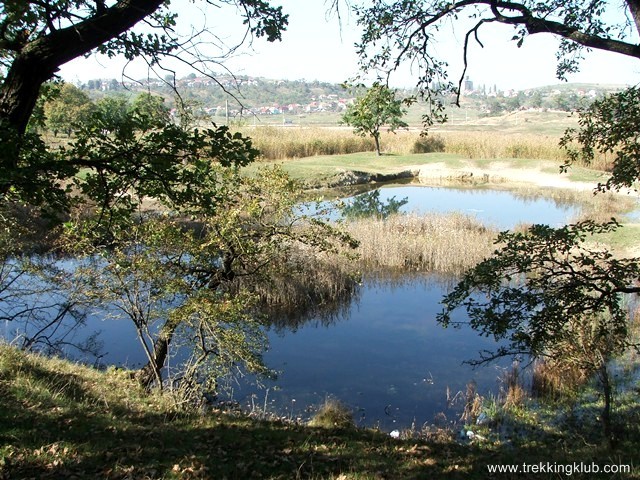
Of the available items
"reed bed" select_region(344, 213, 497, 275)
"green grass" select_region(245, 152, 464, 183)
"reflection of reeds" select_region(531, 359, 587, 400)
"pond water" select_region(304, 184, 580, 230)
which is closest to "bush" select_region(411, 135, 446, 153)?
"green grass" select_region(245, 152, 464, 183)

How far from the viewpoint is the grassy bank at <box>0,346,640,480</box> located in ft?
16.5

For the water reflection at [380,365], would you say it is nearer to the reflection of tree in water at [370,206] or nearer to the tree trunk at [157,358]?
the tree trunk at [157,358]

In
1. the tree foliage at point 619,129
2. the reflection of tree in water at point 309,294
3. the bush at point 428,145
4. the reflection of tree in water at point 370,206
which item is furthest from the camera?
the bush at point 428,145

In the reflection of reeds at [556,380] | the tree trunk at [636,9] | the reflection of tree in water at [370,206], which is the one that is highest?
the tree trunk at [636,9]

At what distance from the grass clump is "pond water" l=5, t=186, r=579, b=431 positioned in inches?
16.5

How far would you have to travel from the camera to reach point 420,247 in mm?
17750

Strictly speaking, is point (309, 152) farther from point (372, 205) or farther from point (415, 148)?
point (372, 205)

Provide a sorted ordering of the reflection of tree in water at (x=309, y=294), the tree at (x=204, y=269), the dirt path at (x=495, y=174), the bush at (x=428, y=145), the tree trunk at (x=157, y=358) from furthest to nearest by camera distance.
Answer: the bush at (x=428, y=145) → the dirt path at (x=495, y=174) → the reflection of tree in water at (x=309, y=294) → the tree trunk at (x=157, y=358) → the tree at (x=204, y=269)

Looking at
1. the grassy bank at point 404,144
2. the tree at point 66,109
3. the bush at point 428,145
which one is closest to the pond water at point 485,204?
the grassy bank at point 404,144

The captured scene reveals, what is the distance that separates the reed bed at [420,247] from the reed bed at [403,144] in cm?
2165

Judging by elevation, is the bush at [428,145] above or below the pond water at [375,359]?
above

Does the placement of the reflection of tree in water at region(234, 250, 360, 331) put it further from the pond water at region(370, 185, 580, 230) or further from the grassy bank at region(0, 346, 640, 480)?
the pond water at region(370, 185, 580, 230)

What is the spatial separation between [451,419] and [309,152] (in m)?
37.2

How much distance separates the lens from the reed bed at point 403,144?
137 feet
